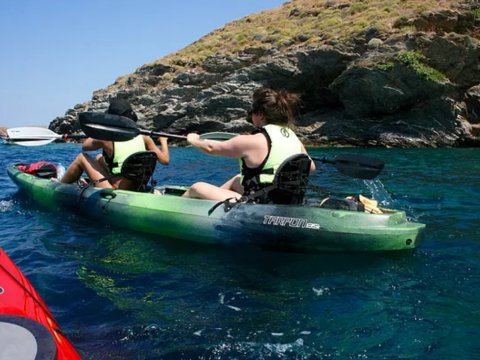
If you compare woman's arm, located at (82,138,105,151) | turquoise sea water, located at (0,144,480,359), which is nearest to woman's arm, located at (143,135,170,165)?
woman's arm, located at (82,138,105,151)

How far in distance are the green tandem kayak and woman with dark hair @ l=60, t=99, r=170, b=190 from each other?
42cm

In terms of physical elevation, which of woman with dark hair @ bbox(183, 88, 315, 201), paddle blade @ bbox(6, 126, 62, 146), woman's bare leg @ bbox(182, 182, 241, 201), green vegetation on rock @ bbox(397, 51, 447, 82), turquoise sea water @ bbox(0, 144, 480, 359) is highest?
green vegetation on rock @ bbox(397, 51, 447, 82)

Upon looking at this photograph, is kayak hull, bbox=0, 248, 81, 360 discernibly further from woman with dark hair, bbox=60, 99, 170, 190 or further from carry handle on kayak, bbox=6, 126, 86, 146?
carry handle on kayak, bbox=6, 126, 86, 146

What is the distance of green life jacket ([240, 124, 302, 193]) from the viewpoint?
4.77 metres

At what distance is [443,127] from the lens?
22.5 metres

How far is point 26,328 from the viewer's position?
2033mm

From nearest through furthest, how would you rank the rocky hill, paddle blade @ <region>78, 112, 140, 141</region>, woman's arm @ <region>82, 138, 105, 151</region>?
paddle blade @ <region>78, 112, 140, 141</region> → woman's arm @ <region>82, 138, 105, 151</region> → the rocky hill

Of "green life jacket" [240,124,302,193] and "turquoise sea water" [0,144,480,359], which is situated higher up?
"green life jacket" [240,124,302,193]

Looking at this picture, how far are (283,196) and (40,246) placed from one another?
2.90m

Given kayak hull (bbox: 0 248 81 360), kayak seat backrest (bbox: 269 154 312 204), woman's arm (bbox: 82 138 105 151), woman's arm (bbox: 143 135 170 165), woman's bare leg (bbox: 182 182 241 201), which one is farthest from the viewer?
woman's arm (bbox: 143 135 170 165)

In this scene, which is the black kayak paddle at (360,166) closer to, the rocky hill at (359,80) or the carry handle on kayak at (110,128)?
the carry handle on kayak at (110,128)

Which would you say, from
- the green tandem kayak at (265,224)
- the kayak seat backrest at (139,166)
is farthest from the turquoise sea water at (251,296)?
the kayak seat backrest at (139,166)

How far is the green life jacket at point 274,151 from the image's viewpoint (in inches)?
188

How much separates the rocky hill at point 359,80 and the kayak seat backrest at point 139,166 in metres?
18.6
